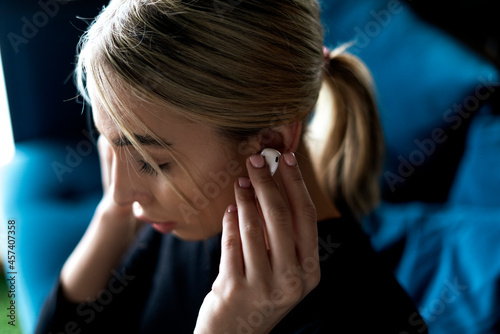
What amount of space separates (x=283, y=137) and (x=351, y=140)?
27 centimetres

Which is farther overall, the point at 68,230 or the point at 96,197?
the point at 96,197

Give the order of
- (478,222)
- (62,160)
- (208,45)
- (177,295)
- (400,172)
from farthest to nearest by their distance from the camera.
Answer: (62,160)
(400,172)
(478,222)
(177,295)
(208,45)

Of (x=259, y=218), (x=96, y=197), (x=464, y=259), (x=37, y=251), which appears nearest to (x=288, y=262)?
(x=259, y=218)

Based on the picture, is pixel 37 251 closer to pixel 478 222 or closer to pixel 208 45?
pixel 208 45

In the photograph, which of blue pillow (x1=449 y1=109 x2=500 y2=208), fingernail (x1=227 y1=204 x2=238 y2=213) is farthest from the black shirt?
blue pillow (x1=449 y1=109 x2=500 y2=208)

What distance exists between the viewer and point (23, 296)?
0.93 meters

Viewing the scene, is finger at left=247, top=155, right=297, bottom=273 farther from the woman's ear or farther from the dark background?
the dark background

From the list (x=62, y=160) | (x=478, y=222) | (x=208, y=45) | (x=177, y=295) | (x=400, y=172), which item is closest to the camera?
(x=208, y=45)

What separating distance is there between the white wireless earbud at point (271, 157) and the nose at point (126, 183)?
0.17 m

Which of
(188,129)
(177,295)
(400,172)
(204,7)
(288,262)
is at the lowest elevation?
(400,172)

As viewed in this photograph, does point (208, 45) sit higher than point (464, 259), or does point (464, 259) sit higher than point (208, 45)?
point (208, 45)

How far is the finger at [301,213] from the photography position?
597 mm

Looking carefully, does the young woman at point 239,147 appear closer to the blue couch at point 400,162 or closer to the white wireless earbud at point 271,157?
the white wireless earbud at point 271,157

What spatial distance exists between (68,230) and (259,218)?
608 millimetres
